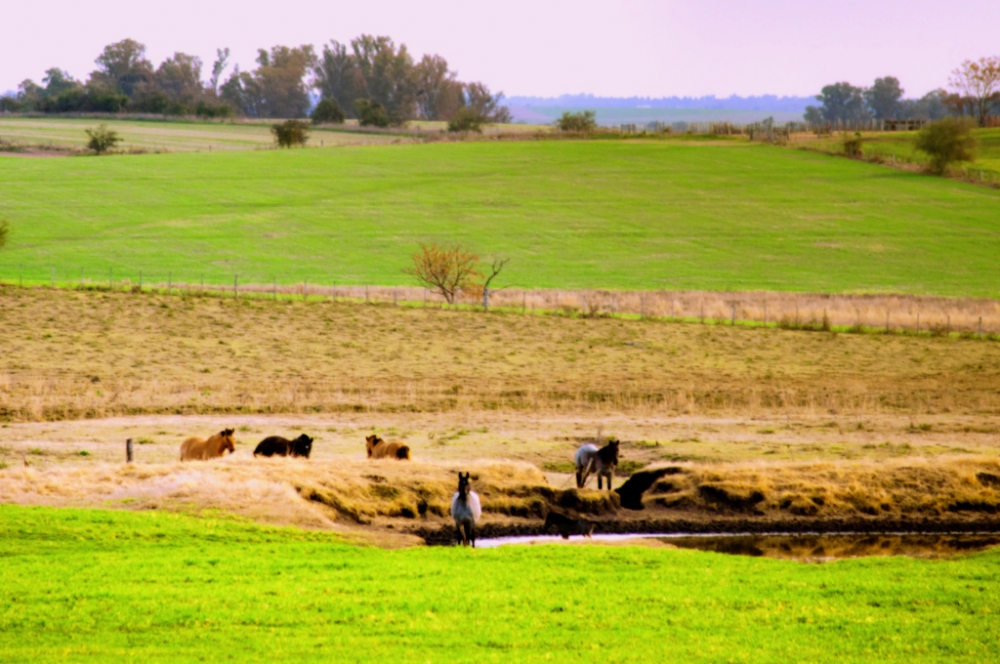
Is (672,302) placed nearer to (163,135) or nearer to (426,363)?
(426,363)

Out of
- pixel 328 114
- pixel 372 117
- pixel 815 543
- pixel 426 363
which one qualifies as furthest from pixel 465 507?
pixel 328 114

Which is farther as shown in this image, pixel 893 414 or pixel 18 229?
pixel 18 229

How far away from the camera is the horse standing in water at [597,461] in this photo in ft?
89.5

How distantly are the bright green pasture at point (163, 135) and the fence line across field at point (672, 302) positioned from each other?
68.2 meters

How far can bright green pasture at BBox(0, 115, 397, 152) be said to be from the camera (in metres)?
132

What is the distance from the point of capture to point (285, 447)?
2855cm

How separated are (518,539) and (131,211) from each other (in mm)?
74059

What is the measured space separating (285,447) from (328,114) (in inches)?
6052

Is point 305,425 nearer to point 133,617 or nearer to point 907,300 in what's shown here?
point 133,617

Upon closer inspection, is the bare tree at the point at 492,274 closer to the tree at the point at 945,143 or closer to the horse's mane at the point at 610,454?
the horse's mane at the point at 610,454

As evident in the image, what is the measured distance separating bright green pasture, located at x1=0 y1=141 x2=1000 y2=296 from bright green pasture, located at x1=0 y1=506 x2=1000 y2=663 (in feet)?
166

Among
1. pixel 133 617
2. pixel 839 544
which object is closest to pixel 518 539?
pixel 839 544

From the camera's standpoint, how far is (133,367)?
44.1m

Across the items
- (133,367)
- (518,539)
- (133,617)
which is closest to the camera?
(133,617)
